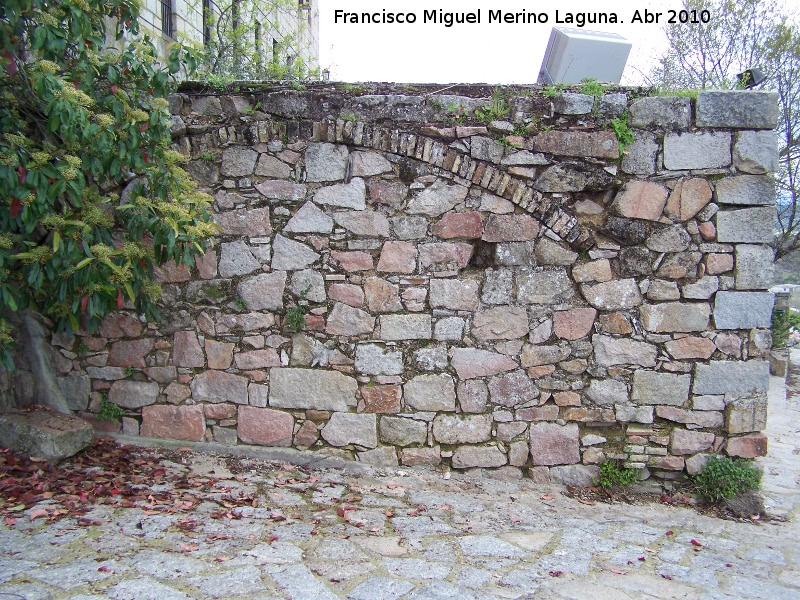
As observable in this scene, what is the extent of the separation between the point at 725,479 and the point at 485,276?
77.7 inches

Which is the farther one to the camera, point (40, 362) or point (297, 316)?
point (40, 362)

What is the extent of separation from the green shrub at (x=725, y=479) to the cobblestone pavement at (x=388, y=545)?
19cm

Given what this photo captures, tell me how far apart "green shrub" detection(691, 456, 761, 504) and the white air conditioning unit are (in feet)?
8.62

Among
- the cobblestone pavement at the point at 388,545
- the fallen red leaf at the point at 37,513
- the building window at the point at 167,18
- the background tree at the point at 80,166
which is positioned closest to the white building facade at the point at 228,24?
the building window at the point at 167,18

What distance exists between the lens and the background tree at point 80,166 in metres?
3.10

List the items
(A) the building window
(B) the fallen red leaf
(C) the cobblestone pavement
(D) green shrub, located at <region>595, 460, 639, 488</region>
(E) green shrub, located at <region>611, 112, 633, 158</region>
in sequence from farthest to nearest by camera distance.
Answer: (A) the building window → (D) green shrub, located at <region>595, 460, 639, 488</region> → (E) green shrub, located at <region>611, 112, 633, 158</region> → (B) the fallen red leaf → (C) the cobblestone pavement

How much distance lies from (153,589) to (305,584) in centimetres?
60

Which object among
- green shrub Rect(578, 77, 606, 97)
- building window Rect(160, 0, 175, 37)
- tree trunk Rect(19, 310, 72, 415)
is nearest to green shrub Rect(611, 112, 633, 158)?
green shrub Rect(578, 77, 606, 97)

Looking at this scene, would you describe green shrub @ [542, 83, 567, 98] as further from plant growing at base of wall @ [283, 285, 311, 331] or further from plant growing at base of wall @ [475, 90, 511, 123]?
plant growing at base of wall @ [283, 285, 311, 331]

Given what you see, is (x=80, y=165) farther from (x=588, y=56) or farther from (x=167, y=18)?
(x=167, y=18)

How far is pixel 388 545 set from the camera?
9.89 feet

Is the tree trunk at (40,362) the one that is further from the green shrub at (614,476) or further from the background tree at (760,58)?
the background tree at (760,58)

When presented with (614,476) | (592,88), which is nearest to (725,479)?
(614,476)

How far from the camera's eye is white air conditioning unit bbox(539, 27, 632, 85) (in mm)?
4227
